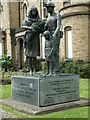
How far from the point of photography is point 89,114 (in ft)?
22.2

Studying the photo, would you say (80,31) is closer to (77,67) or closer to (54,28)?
(77,67)

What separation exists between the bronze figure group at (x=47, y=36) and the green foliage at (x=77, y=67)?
30.1 feet

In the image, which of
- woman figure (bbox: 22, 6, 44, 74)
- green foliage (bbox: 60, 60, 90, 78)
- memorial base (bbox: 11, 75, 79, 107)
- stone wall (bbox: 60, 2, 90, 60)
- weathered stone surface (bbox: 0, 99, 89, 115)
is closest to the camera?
weathered stone surface (bbox: 0, 99, 89, 115)

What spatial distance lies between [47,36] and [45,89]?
185cm

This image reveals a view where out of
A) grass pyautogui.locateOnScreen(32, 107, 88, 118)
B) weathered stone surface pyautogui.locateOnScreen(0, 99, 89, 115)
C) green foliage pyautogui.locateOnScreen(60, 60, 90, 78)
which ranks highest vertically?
green foliage pyautogui.locateOnScreen(60, 60, 90, 78)

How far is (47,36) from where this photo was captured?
25.8 feet

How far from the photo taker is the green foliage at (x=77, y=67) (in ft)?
A: 57.7

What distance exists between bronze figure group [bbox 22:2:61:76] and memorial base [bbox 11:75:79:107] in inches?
24.3

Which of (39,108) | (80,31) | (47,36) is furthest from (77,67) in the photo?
(39,108)

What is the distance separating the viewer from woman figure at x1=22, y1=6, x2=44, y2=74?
8442 millimetres

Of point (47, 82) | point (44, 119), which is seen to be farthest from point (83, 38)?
point (44, 119)

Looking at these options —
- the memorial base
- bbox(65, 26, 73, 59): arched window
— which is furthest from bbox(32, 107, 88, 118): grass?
bbox(65, 26, 73, 59): arched window

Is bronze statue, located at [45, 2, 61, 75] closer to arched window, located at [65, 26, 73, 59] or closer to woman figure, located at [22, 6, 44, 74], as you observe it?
woman figure, located at [22, 6, 44, 74]

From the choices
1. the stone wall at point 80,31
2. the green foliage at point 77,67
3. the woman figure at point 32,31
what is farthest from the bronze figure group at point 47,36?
the stone wall at point 80,31
